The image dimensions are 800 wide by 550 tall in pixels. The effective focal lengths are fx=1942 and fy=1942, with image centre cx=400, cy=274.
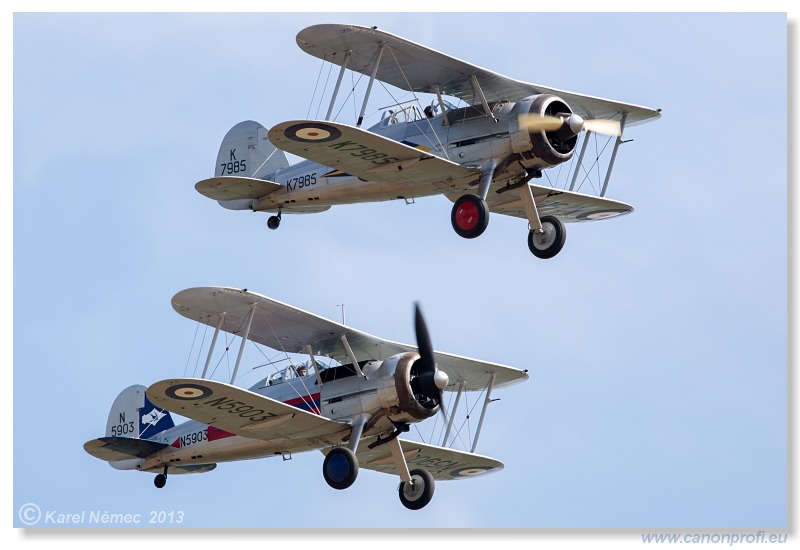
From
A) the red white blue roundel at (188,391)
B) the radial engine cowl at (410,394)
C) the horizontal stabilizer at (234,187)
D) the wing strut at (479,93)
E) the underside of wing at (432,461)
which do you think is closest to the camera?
the red white blue roundel at (188,391)

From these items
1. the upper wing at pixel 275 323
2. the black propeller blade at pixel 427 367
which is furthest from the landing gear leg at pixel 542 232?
the black propeller blade at pixel 427 367

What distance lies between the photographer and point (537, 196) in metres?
25.8

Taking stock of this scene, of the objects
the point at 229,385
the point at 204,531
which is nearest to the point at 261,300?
the point at 229,385

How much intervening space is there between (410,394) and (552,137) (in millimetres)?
3638

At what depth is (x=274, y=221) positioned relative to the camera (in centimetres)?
2708

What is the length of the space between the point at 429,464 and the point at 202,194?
16.0 feet

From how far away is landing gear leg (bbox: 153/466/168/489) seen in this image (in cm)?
2594

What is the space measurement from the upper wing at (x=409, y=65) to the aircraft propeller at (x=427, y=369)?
3.15 m

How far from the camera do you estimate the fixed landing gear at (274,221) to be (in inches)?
1063

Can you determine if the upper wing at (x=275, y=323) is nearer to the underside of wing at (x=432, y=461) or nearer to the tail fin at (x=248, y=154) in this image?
the underside of wing at (x=432, y=461)

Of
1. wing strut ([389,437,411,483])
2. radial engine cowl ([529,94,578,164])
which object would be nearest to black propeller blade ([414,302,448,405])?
wing strut ([389,437,411,483])

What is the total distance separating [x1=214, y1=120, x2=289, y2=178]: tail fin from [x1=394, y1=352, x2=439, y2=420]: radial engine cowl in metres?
6.09

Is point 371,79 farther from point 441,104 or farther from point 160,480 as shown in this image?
point 160,480

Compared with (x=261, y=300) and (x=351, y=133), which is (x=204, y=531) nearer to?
(x=261, y=300)
